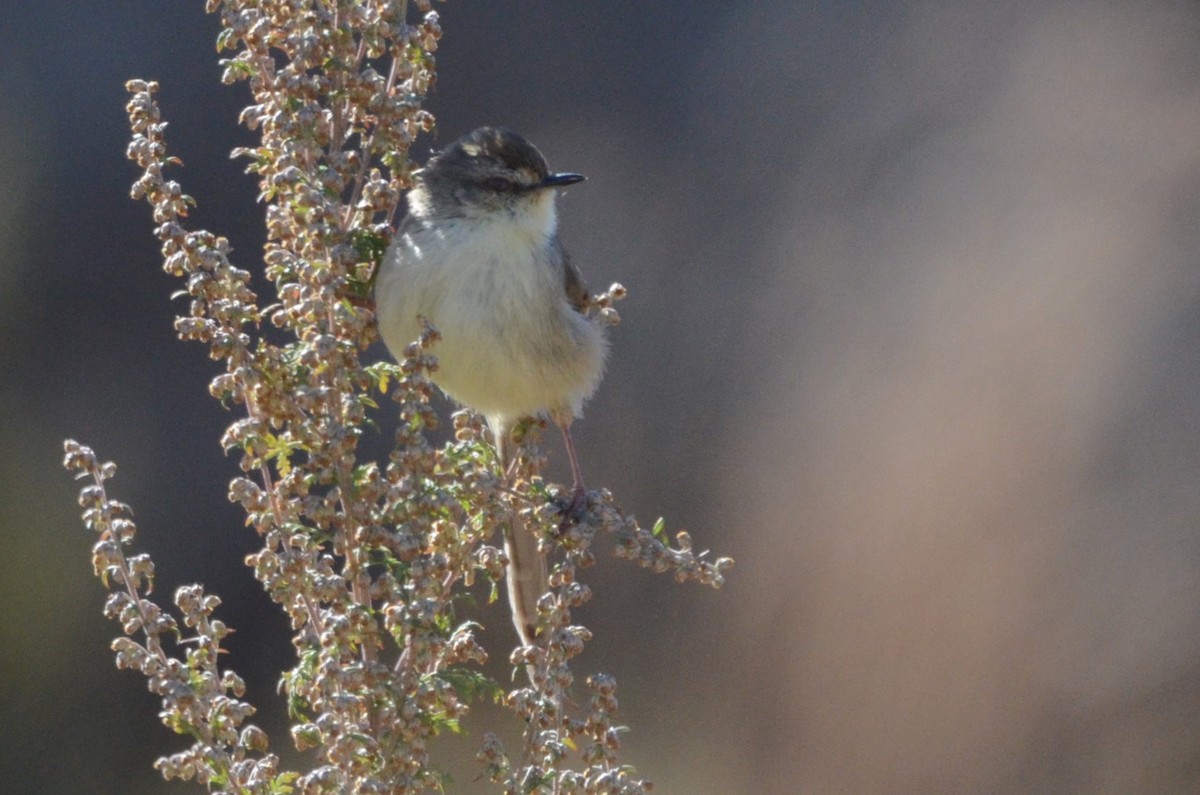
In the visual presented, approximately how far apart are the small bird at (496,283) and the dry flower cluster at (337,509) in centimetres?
68

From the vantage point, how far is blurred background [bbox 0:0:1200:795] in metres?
6.57

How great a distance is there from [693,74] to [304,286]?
5.04m

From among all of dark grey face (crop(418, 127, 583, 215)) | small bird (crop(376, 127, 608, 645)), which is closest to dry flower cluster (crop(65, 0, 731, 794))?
small bird (crop(376, 127, 608, 645))

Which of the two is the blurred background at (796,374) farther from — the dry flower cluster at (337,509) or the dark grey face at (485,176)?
the dry flower cluster at (337,509)

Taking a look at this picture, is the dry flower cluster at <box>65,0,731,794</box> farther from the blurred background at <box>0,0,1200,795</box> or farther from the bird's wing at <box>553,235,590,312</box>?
the blurred background at <box>0,0,1200,795</box>

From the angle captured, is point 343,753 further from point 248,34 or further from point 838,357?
point 838,357

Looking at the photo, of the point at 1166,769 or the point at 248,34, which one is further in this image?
the point at 1166,769

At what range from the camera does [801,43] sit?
24.5 ft

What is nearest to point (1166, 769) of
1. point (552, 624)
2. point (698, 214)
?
point (698, 214)

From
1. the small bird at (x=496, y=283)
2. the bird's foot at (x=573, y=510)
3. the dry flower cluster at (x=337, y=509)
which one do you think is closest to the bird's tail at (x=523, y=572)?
the bird's foot at (x=573, y=510)

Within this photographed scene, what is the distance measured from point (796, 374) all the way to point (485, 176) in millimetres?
3564

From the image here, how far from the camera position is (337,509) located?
263 cm

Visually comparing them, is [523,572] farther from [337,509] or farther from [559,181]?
[559,181]

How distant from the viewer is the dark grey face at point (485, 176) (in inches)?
154
